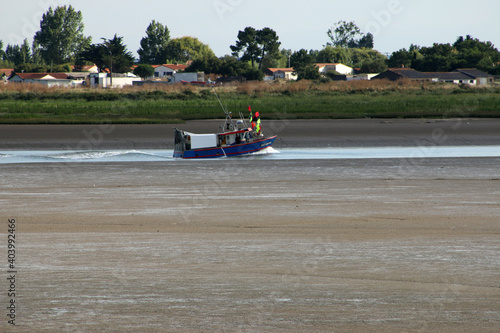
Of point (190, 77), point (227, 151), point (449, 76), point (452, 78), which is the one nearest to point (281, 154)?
point (227, 151)

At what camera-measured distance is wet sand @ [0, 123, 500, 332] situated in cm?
703

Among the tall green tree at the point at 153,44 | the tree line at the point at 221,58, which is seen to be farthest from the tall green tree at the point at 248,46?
the tall green tree at the point at 153,44

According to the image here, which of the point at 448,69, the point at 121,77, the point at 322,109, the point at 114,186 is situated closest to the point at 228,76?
the point at 121,77

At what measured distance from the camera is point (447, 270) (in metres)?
8.72

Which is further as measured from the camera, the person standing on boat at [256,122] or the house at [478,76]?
the house at [478,76]

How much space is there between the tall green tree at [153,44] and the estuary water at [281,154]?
14925 centimetres

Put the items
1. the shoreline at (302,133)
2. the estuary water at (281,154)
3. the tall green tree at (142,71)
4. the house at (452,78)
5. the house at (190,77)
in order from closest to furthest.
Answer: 1. the estuary water at (281,154)
2. the shoreline at (302,133)
3. the house at (452,78)
4. the house at (190,77)
5. the tall green tree at (142,71)

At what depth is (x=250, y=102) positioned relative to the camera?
59.2m

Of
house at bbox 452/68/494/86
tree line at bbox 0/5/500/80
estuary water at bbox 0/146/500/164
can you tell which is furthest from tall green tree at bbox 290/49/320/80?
estuary water at bbox 0/146/500/164

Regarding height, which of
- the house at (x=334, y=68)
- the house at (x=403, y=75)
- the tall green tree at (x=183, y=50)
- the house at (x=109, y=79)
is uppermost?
the tall green tree at (x=183, y=50)

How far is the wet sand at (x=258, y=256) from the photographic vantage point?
7031 millimetres

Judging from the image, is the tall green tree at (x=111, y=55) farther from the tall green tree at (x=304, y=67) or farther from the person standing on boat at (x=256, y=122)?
the person standing on boat at (x=256, y=122)

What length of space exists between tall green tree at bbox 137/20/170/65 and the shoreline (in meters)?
136

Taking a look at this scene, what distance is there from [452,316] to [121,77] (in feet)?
344
